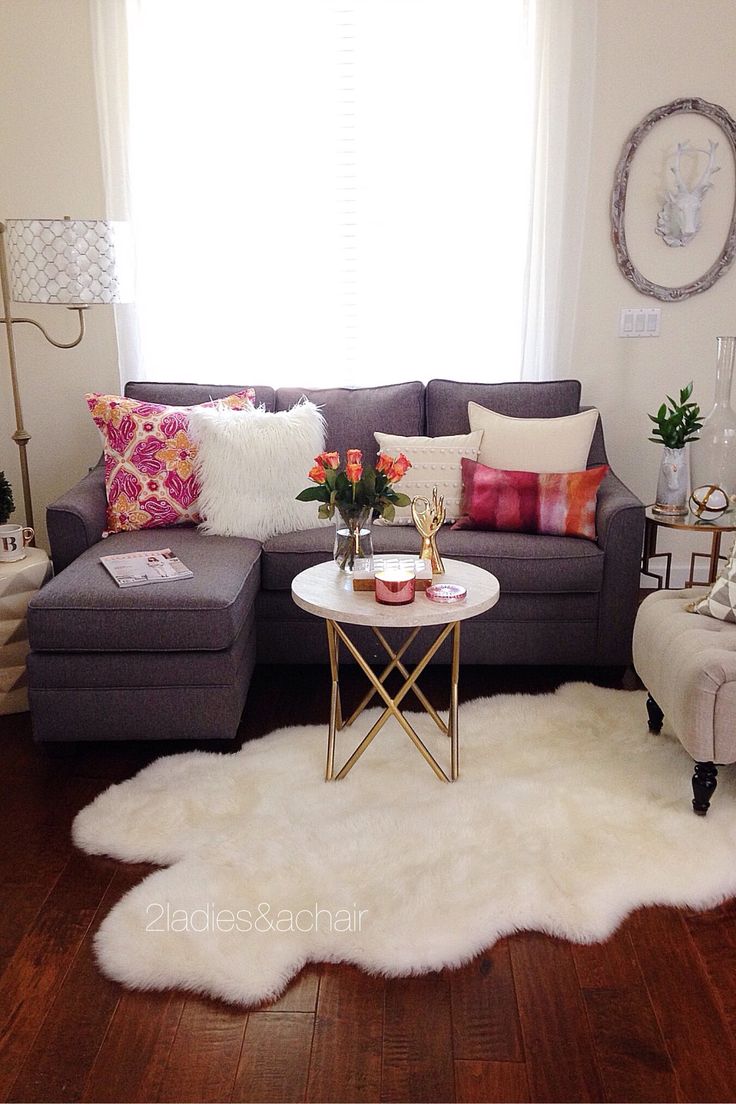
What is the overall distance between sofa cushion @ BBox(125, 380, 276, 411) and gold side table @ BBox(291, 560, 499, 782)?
3.95 feet

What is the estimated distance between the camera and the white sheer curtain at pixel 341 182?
→ 12.6 feet

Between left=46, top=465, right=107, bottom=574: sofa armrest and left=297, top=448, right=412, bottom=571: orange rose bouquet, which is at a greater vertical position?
left=297, top=448, right=412, bottom=571: orange rose bouquet

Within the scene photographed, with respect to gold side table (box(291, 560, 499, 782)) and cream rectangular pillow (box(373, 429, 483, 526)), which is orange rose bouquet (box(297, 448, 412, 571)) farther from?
cream rectangular pillow (box(373, 429, 483, 526))

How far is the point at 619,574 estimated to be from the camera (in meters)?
3.28

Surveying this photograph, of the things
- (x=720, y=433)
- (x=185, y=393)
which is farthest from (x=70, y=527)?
(x=720, y=433)

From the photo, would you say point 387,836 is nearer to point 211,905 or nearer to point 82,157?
point 211,905

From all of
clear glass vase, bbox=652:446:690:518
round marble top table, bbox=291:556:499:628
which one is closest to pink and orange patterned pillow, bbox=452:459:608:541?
clear glass vase, bbox=652:446:690:518

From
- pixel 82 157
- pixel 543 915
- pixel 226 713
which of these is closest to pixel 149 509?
pixel 226 713

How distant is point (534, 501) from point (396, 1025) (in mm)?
1977

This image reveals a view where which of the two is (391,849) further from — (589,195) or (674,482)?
(589,195)

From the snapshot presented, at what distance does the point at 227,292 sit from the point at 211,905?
272cm

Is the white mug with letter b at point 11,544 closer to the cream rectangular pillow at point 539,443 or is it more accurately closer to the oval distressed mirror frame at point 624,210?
the cream rectangular pillow at point 539,443

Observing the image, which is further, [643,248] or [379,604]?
[643,248]

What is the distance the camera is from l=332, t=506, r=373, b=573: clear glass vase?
2756 millimetres
